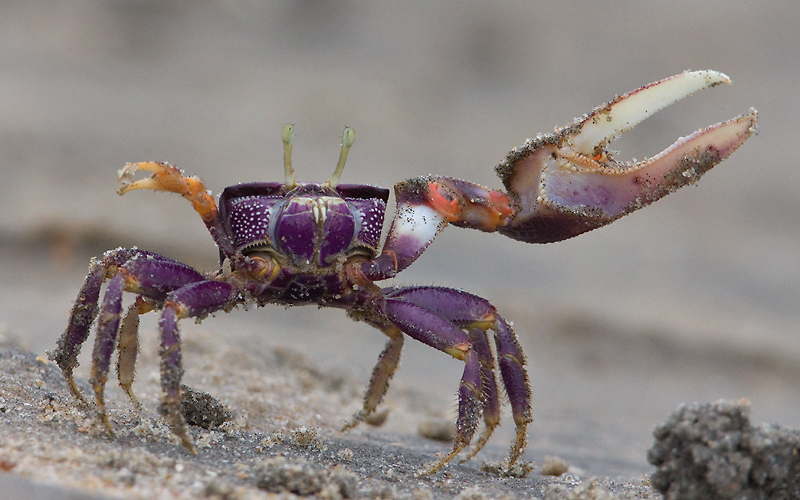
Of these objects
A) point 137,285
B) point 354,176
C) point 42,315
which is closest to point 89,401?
point 137,285

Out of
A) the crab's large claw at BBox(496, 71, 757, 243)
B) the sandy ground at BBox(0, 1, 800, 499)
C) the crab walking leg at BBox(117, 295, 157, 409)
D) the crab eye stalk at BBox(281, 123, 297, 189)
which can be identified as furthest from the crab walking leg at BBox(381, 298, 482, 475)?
the crab walking leg at BBox(117, 295, 157, 409)

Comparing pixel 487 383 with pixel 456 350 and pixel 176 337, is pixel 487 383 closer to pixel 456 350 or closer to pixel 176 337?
pixel 456 350

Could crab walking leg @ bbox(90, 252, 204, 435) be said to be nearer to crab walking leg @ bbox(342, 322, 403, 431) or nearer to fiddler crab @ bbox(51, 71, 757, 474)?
fiddler crab @ bbox(51, 71, 757, 474)

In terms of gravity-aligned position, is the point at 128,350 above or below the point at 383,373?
below

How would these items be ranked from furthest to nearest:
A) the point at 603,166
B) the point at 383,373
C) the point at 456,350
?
1. the point at 383,373
2. the point at 603,166
3. the point at 456,350

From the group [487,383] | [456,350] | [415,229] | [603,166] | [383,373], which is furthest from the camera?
[383,373]

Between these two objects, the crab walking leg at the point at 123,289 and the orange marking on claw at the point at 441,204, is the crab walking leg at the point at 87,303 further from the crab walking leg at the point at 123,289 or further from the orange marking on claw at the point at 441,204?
the orange marking on claw at the point at 441,204

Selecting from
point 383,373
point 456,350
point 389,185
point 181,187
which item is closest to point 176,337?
point 181,187
